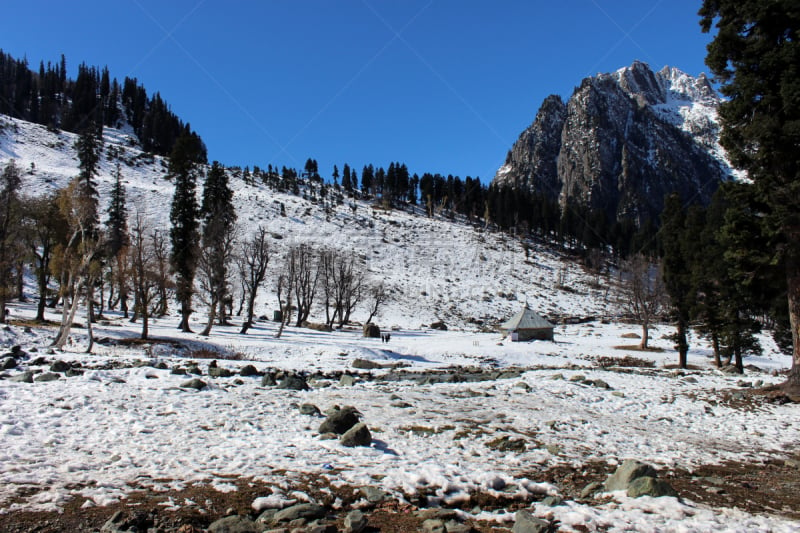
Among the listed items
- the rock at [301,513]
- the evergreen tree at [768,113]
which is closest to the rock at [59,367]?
the rock at [301,513]

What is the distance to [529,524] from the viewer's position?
5.27 meters

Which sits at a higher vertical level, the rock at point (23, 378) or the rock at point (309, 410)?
the rock at point (23, 378)

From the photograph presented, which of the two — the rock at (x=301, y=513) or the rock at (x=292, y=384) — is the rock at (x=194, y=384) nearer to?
the rock at (x=292, y=384)

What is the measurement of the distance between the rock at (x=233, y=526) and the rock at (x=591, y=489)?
4.65m

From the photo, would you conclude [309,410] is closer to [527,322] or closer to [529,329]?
[529,329]

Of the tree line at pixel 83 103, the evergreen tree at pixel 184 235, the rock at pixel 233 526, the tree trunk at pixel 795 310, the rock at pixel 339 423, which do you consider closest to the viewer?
the rock at pixel 233 526

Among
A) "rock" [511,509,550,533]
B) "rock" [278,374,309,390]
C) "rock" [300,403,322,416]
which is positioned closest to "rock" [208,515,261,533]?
"rock" [511,509,550,533]

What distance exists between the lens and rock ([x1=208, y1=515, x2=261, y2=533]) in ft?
16.5

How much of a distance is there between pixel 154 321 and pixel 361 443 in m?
38.1

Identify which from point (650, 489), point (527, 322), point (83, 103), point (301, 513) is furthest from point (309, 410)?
point (83, 103)

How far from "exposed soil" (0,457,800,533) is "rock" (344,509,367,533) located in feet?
0.43

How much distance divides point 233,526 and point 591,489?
5141 mm

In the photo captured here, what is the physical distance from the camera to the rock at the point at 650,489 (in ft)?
20.6

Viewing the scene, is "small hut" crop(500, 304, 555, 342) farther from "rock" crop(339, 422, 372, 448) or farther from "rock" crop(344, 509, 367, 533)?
"rock" crop(344, 509, 367, 533)
